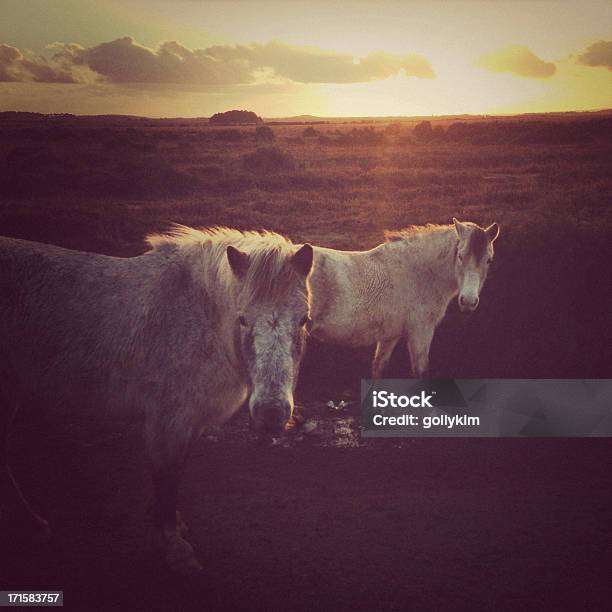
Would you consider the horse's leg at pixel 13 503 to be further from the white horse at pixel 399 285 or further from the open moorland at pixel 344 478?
the white horse at pixel 399 285

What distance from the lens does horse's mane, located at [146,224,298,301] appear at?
89.2 inches

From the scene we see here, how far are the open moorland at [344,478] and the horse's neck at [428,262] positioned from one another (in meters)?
0.87

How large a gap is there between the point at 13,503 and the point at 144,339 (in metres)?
1.42

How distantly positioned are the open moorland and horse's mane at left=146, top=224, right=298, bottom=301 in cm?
129

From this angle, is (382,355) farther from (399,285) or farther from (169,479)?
(169,479)

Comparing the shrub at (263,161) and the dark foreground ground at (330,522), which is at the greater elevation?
the shrub at (263,161)

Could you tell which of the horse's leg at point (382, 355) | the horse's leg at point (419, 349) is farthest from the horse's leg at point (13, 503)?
the horse's leg at point (419, 349)

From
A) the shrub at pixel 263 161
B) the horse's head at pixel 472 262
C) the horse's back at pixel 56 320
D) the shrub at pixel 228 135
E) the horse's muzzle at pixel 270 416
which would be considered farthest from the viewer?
the shrub at pixel 263 161

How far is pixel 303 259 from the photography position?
2375 millimetres

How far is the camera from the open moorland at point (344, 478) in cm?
277

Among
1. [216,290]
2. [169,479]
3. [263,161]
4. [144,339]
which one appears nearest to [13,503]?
[169,479]

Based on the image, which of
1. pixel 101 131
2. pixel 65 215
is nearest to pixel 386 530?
pixel 65 215

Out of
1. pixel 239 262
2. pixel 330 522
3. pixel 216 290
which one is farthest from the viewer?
pixel 330 522

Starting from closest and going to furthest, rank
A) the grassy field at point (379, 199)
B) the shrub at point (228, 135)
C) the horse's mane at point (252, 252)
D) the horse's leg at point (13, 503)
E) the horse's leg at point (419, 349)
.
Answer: the horse's mane at point (252, 252) → the horse's leg at point (13, 503) → the horse's leg at point (419, 349) → the grassy field at point (379, 199) → the shrub at point (228, 135)
